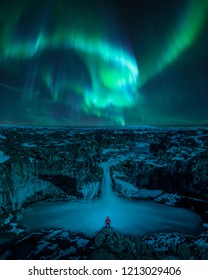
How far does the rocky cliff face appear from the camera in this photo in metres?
11.8

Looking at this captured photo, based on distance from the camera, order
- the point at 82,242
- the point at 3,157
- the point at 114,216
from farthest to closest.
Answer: the point at 3,157, the point at 114,216, the point at 82,242

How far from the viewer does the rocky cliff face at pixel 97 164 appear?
11830 millimetres

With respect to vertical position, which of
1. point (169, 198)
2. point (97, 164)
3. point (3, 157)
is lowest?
point (169, 198)

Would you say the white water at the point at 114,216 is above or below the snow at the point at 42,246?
above

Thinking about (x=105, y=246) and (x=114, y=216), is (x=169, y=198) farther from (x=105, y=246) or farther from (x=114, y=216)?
(x=105, y=246)

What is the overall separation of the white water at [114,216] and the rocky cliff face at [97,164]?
802 millimetres

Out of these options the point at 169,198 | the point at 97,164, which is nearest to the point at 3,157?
the point at 97,164

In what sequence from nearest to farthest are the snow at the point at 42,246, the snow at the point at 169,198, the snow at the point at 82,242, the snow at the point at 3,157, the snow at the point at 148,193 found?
the snow at the point at 42,246 → the snow at the point at 82,242 → the snow at the point at 169,198 → the snow at the point at 3,157 → the snow at the point at 148,193

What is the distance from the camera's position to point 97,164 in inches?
529

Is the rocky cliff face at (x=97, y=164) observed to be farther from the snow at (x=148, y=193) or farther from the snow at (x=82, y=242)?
the snow at (x=82, y=242)

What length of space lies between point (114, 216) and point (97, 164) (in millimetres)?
4103

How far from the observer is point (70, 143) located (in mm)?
14695

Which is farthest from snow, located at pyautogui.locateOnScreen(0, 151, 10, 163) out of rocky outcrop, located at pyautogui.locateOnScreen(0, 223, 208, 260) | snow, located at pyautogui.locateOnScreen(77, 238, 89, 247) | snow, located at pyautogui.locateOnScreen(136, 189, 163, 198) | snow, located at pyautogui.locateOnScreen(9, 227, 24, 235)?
snow, located at pyautogui.locateOnScreen(136, 189, 163, 198)

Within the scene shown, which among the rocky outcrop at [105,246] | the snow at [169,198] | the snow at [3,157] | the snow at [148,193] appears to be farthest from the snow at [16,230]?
the snow at [169,198]
